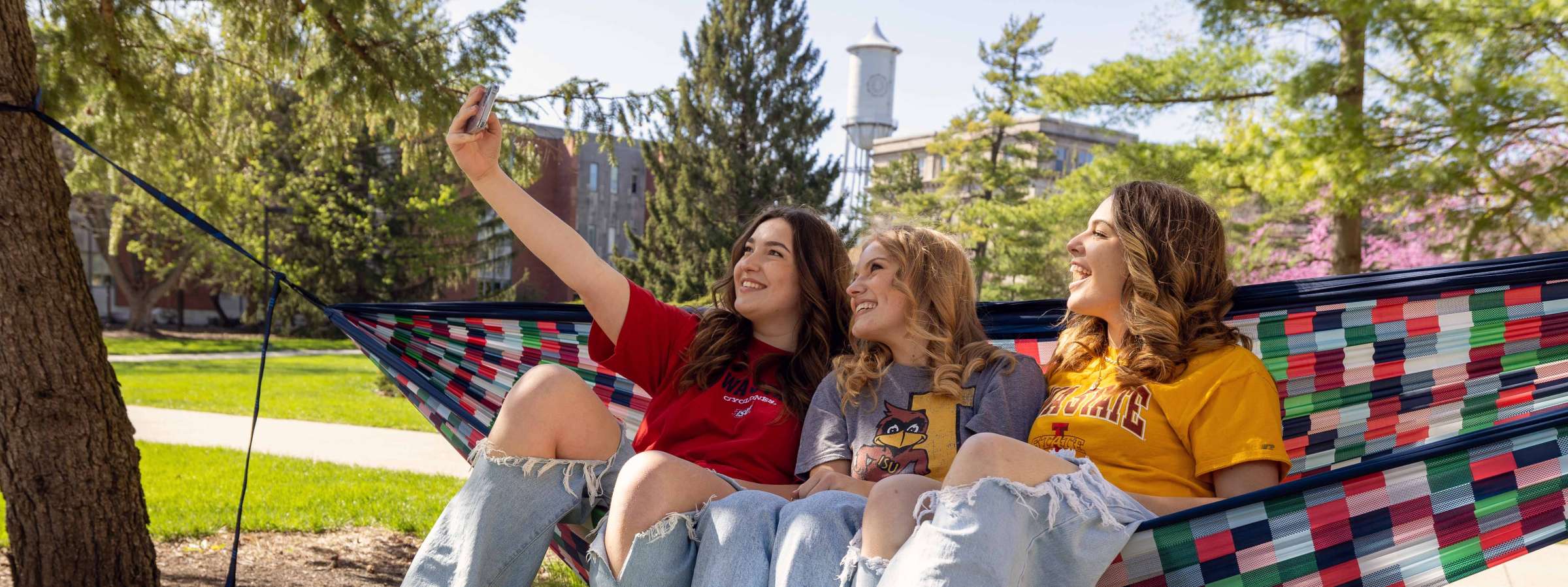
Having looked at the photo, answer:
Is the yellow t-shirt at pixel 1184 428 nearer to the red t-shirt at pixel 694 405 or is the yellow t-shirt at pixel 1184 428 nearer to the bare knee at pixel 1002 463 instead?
the bare knee at pixel 1002 463

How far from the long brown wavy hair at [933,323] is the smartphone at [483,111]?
79 centimetres

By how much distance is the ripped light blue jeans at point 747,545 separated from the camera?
1.60 meters

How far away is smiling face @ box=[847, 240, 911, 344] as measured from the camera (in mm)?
2109

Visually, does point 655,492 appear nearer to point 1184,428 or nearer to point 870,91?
point 1184,428

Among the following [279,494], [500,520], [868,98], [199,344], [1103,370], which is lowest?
[199,344]

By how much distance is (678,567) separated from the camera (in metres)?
1.72

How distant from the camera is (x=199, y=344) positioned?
60.1 ft

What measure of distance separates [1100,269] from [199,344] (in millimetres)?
19358

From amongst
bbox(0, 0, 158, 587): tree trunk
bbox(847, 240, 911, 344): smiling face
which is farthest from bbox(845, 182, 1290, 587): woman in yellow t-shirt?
bbox(0, 0, 158, 587): tree trunk

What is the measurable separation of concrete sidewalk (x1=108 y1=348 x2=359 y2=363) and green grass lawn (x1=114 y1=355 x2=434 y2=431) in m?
0.45

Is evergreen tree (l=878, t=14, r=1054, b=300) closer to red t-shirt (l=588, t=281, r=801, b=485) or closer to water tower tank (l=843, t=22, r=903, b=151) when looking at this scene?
water tower tank (l=843, t=22, r=903, b=151)

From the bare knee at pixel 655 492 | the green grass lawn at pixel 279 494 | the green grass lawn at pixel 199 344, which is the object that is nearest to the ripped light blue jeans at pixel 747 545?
the bare knee at pixel 655 492

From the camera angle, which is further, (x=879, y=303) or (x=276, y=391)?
(x=276, y=391)

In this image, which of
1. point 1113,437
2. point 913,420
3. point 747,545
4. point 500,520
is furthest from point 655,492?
point 1113,437
